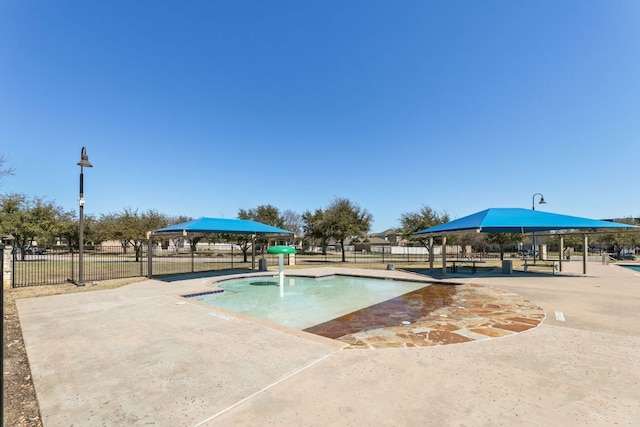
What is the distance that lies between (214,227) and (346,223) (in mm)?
17194

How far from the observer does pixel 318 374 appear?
4105mm

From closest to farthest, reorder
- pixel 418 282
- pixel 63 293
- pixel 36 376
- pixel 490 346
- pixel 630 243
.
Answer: pixel 36 376 < pixel 490 346 < pixel 63 293 < pixel 418 282 < pixel 630 243

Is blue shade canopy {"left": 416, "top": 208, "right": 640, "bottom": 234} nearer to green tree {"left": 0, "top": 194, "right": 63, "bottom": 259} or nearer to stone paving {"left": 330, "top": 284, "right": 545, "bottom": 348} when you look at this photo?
stone paving {"left": 330, "top": 284, "right": 545, "bottom": 348}

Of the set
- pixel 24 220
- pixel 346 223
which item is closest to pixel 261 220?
pixel 346 223

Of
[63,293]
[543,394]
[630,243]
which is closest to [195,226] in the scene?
[63,293]

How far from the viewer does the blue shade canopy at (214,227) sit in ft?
47.1

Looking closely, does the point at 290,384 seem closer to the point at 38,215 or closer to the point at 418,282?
the point at 418,282

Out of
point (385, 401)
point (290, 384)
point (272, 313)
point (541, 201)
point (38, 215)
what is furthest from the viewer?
point (38, 215)

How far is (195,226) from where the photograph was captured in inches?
575

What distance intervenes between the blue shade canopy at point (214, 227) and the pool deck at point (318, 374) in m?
7.35

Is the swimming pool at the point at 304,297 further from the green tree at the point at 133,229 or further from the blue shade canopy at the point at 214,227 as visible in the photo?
the green tree at the point at 133,229

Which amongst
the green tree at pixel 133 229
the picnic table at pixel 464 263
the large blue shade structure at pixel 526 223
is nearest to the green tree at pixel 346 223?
the picnic table at pixel 464 263

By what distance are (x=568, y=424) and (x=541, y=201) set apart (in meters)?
24.2

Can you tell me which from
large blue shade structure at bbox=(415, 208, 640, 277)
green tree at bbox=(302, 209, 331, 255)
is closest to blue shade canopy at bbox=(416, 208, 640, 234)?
large blue shade structure at bbox=(415, 208, 640, 277)
